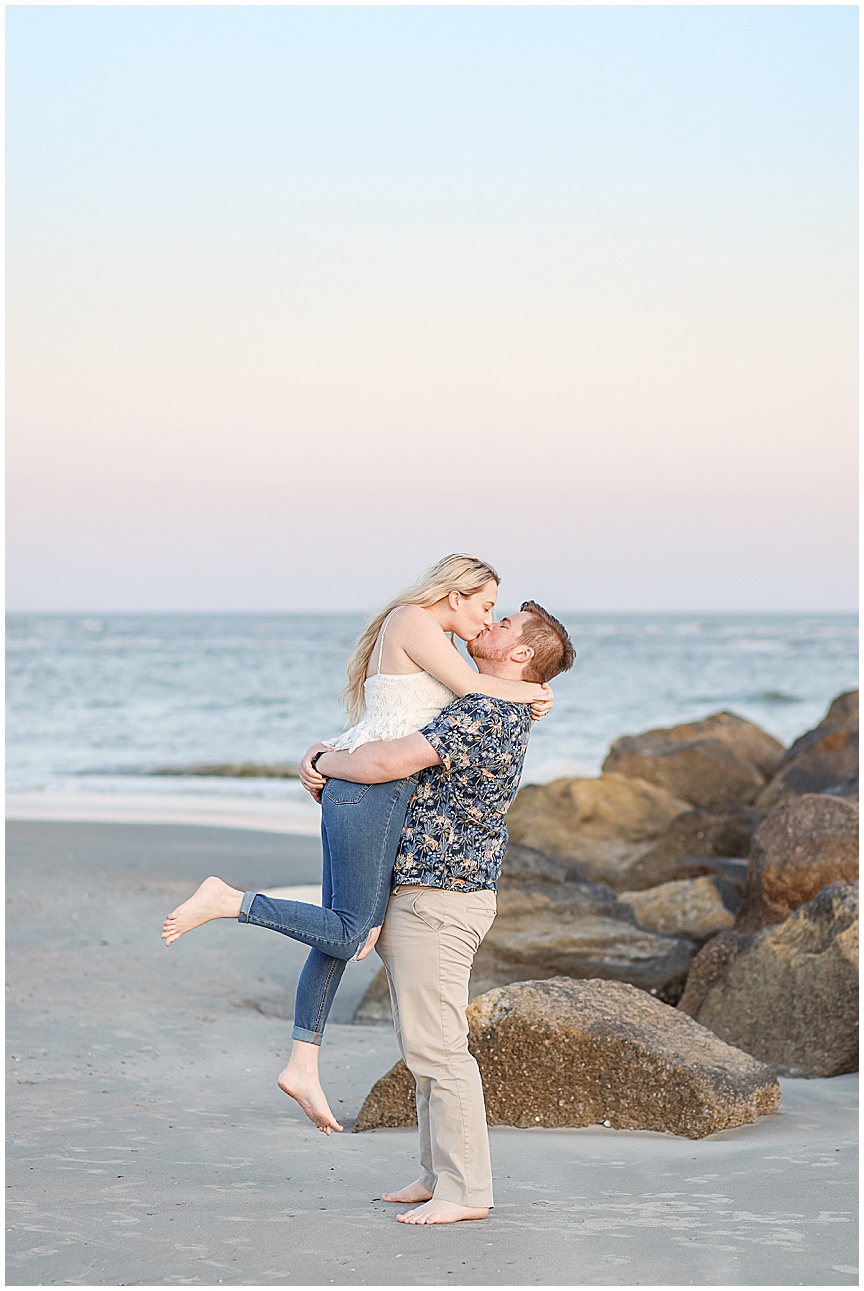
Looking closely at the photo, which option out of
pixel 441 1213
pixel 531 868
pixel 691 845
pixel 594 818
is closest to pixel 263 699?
pixel 594 818

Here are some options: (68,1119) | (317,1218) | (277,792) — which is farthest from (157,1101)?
(277,792)

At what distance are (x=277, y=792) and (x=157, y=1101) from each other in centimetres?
1322

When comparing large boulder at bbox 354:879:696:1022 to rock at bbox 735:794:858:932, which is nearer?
large boulder at bbox 354:879:696:1022

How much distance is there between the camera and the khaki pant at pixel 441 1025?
13.2ft

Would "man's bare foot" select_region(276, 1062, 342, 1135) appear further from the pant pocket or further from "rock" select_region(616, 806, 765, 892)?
"rock" select_region(616, 806, 765, 892)

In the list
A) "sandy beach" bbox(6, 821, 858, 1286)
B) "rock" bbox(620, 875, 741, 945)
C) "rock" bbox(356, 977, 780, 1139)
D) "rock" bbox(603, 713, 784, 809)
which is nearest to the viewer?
"sandy beach" bbox(6, 821, 858, 1286)

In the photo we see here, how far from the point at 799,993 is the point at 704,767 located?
343 inches

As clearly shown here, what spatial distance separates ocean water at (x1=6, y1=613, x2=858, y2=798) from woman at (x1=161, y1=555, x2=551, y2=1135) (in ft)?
46.4

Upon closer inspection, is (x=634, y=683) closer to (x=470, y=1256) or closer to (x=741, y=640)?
(x=741, y=640)

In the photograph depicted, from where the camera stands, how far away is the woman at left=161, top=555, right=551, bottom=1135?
4.08m

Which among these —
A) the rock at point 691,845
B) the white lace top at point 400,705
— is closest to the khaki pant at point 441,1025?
the white lace top at point 400,705

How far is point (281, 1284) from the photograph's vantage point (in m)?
3.45

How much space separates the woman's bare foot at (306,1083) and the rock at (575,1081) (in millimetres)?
1017

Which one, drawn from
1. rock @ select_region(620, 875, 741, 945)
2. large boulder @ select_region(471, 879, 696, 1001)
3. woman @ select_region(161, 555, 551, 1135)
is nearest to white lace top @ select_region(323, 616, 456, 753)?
woman @ select_region(161, 555, 551, 1135)
